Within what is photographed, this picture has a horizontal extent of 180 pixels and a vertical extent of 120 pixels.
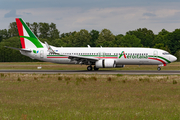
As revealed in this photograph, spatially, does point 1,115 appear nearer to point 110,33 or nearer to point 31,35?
point 31,35

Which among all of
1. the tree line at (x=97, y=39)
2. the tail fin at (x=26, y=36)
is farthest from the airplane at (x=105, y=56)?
the tree line at (x=97, y=39)

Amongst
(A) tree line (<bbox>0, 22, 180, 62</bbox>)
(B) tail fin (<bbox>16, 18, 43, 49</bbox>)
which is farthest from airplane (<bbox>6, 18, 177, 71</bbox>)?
(A) tree line (<bbox>0, 22, 180, 62</bbox>)

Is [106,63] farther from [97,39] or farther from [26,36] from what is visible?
[97,39]

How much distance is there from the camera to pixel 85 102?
49.4ft

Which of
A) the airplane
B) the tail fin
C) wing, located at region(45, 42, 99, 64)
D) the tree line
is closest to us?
wing, located at region(45, 42, 99, 64)

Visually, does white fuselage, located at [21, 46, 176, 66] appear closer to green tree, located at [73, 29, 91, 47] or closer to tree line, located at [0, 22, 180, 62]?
tree line, located at [0, 22, 180, 62]

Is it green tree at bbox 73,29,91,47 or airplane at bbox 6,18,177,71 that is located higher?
green tree at bbox 73,29,91,47

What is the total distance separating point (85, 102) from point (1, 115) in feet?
16.0

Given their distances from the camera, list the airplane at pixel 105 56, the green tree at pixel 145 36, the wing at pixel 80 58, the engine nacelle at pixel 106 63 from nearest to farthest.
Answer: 1. the engine nacelle at pixel 106 63
2. the wing at pixel 80 58
3. the airplane at pixel 105 56
4. the green tree at pixel 145 36

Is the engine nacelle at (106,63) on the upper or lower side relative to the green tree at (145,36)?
lower

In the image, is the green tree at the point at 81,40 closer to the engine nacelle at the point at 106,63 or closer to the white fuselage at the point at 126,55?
the white fuselage at the point at 126,55

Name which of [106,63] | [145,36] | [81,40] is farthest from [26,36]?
[145,36]

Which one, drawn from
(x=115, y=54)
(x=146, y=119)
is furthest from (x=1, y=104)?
(x=115, y=54)

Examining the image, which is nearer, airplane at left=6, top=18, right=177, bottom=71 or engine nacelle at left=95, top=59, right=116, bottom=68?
engine nacelle at left=95, top=59, right=116, bottom=68
